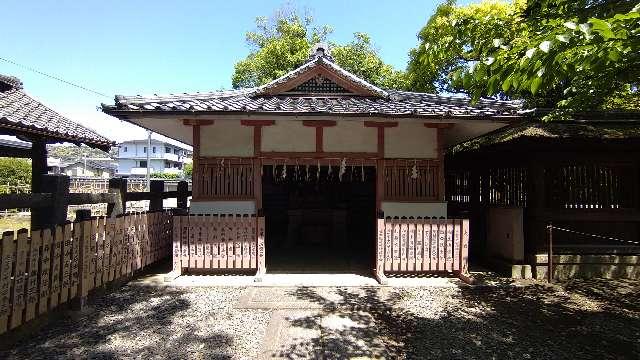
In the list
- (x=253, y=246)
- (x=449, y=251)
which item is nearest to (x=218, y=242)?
(x=253, y=246)

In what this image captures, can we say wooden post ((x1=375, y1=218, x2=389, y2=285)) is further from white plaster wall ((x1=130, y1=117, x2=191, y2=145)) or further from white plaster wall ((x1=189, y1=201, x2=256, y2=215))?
white plaster wall ((x1=130, y1=117, x2=191, y2=145))

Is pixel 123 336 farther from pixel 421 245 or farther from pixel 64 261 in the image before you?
pixel 421 245

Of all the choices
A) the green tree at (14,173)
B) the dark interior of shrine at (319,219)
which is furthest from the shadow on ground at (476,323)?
the green tree at (14,173)

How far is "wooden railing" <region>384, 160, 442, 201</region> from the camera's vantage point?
814 centimetres

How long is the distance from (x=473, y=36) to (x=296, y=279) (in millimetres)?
5557

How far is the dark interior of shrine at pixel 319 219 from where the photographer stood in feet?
30.6

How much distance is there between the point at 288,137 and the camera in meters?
8.17

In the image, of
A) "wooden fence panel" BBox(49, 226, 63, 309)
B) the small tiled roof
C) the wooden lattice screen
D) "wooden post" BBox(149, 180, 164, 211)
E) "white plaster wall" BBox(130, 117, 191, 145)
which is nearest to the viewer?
"wooden fence panel" BBox(49, 226, 63, 309)

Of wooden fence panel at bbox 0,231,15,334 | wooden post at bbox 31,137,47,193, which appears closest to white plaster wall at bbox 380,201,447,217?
wooden fence panel at bbox 0,231,15,334

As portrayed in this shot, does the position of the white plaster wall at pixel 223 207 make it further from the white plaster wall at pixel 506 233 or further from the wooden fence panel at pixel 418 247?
the white plaster wall at pixel 506 233

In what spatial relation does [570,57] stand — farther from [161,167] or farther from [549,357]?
[161,167]

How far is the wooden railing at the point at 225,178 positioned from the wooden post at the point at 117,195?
4.68 feet

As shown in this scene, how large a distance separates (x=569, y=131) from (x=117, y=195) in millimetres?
10013

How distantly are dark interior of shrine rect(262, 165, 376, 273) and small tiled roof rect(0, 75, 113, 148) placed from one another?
4356mm
